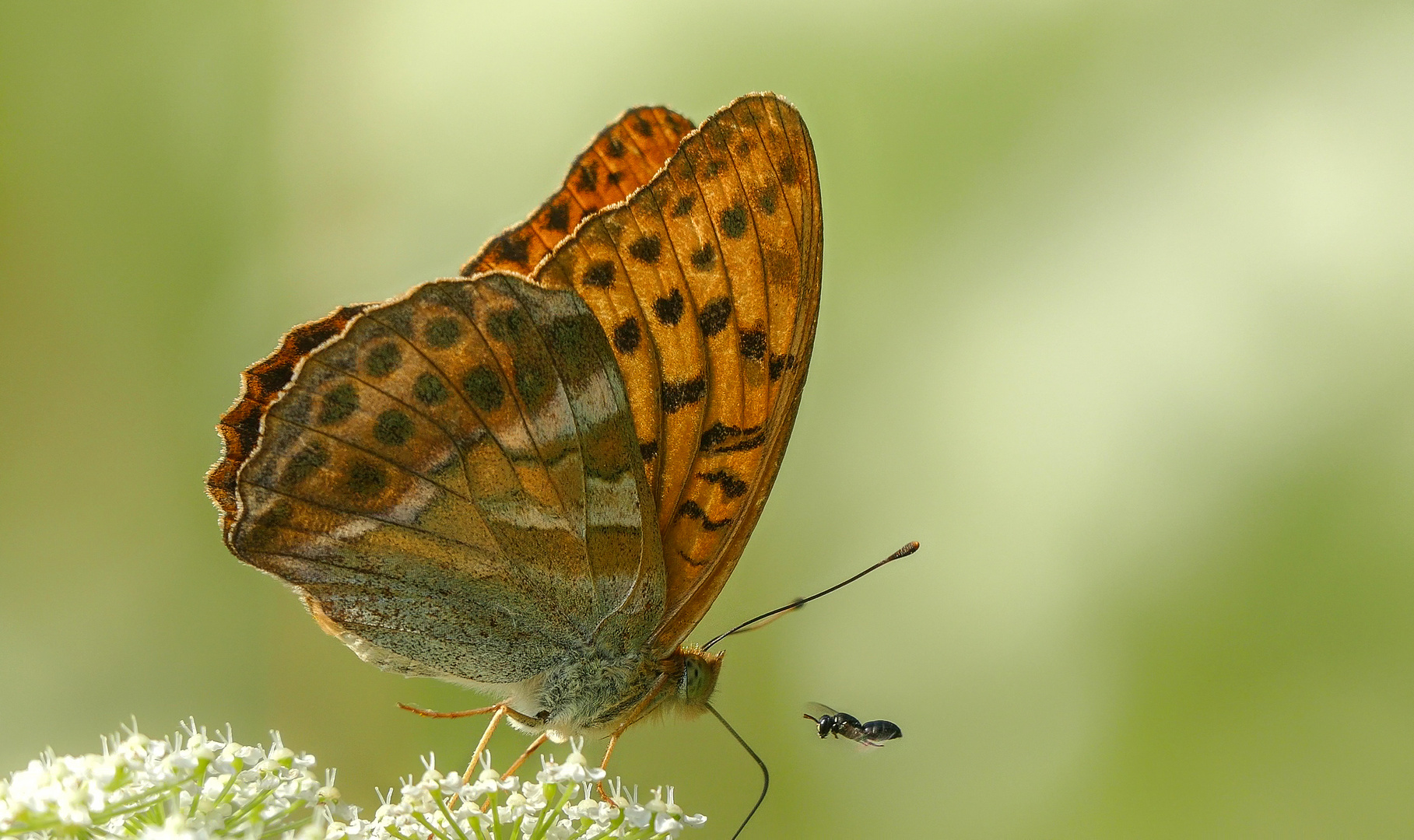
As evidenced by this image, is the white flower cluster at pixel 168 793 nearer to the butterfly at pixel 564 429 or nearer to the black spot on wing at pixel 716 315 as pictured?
the butterfly at pixel 564 429

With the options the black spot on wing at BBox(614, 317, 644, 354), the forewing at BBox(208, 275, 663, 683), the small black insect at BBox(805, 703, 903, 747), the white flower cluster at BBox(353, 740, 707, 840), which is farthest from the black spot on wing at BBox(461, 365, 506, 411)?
the small black insect at BBox(805, 703, 903, 747)

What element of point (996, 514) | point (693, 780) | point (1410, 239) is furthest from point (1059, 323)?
point (693, 780)

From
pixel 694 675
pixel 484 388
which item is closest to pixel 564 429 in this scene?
pixel 484 388

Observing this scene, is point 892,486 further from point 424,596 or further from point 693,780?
point 424,596

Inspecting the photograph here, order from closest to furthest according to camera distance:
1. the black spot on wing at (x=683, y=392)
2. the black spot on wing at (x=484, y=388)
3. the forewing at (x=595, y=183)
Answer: the black spot on wing at (x=484, y=388)
the black spot on wing at (x=683, y=392)
the forewing at (x=595, y=183)


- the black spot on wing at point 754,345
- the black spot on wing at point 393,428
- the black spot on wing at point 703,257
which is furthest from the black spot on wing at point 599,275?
the black spot on wing at point 393,428

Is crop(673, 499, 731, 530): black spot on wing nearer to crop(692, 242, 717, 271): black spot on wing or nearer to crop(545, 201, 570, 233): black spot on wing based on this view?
crop(692, 242, 717, 271): black spot on wing

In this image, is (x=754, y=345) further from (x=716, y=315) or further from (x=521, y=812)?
(x=521, y=812)
